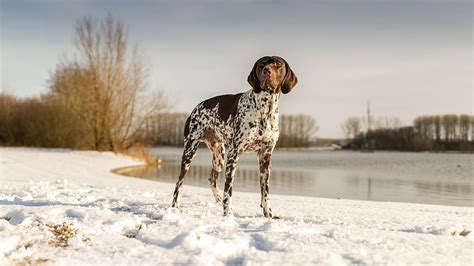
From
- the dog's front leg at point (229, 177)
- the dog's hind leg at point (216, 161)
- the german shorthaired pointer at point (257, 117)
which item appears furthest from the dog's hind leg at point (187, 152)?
the dog's front leg at point (229, 177)

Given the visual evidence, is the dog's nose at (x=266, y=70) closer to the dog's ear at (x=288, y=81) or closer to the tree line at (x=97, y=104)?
the dog's ear at (x=288, y=81)

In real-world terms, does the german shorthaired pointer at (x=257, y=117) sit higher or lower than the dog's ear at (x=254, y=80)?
lower

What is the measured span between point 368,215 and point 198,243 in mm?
3173

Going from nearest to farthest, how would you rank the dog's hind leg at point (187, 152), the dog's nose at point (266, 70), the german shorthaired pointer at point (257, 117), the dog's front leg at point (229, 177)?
the dog's nose at point (266, 70) < the german shorthaired pointer at point (257, 117) < the dog's front leg at point (229, 177) < the dog's hind leg at point (187, 152)

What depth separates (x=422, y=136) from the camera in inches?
3164

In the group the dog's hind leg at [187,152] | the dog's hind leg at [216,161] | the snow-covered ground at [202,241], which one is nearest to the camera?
the snow-covered ground at [202,241]

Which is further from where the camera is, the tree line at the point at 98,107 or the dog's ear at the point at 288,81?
the tree line at the point at 98,107

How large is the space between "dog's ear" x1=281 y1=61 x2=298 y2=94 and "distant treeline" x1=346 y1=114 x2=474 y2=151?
75.7m

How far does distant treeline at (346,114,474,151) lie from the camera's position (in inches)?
2975

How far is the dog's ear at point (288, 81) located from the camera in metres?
5.20

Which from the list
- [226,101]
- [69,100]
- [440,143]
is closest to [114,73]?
[69,100]

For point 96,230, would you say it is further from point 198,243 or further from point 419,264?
point 419,264

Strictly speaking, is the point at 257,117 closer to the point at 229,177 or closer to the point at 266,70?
the point at 266,70

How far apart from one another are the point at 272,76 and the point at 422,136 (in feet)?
272
